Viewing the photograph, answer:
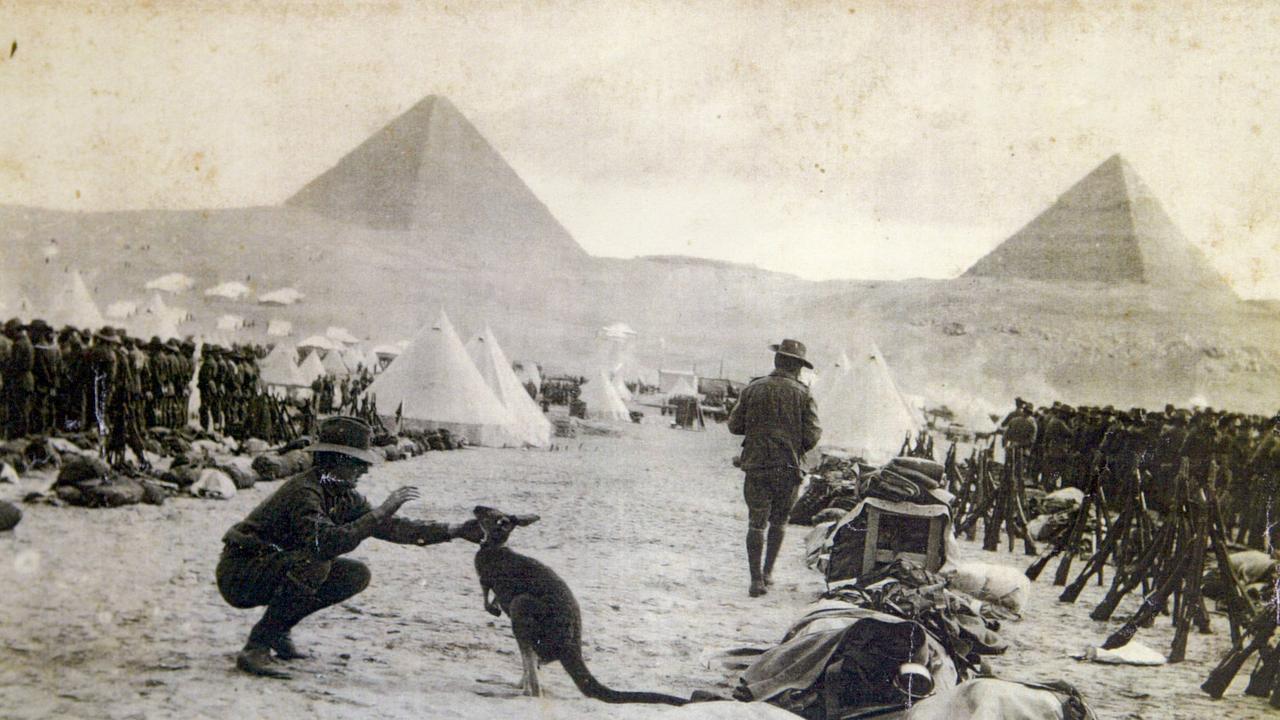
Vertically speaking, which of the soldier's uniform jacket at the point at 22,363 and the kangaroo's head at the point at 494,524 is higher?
the soldier's uniform jacket at the point at 22,363

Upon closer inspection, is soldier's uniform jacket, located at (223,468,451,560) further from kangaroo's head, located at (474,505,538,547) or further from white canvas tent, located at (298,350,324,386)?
white canvas tent, located at (298,350,324,386)

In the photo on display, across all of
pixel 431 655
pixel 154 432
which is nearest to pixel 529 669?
pixel 431 655

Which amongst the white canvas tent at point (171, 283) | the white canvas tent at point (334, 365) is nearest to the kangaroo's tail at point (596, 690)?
the white canvas tent at point (171, 283)

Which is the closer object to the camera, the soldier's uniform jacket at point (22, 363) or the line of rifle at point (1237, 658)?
the line of rifle at point (1237, 658)

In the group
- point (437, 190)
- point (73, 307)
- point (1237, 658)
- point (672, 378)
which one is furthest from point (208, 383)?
point (1237, 658)

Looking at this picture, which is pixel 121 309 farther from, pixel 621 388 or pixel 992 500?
pixel 992 500

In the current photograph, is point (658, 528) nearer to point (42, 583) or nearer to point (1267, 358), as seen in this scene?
point (42, 583)

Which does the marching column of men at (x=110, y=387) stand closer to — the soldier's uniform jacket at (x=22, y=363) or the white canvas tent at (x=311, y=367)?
the soldier's uniform jacket at (x=22, y=363)

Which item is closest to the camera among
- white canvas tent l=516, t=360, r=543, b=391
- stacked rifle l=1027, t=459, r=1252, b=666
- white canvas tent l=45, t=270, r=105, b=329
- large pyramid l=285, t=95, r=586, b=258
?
stacked rifle l=1027, t=459, r=1252, b=666

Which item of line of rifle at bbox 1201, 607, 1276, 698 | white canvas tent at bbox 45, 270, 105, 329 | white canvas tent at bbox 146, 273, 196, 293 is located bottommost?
line of rifle at bbox 1201, 607, 1276, 698

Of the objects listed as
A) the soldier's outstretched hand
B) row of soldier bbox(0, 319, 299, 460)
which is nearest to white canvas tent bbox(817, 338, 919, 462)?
the soldier's outstretched hand
